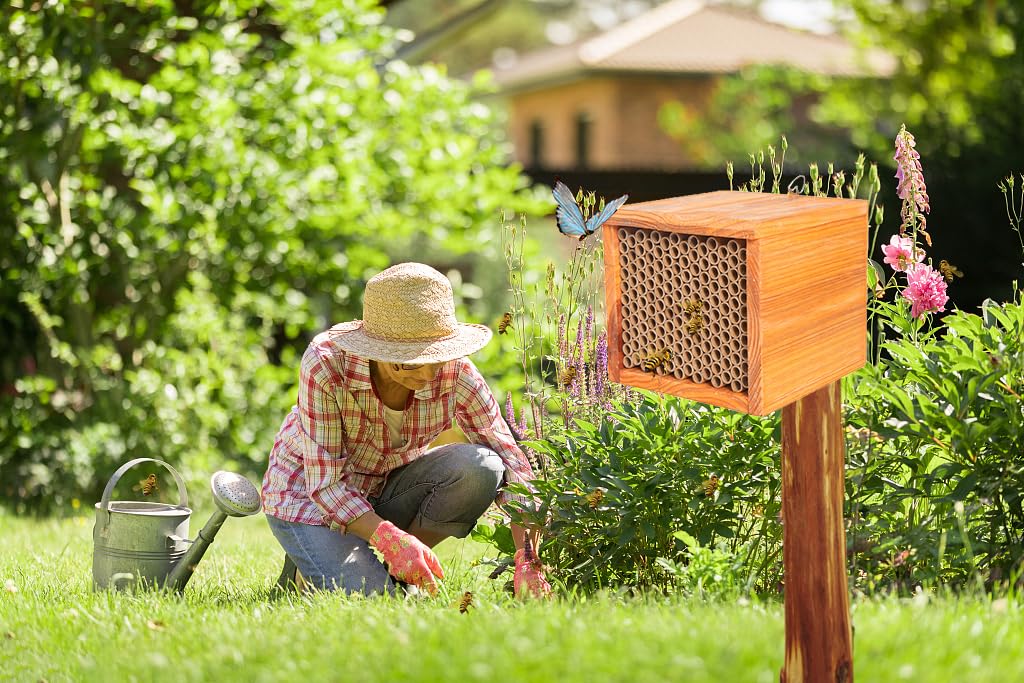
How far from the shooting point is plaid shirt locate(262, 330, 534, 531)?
A: 12.1 ft

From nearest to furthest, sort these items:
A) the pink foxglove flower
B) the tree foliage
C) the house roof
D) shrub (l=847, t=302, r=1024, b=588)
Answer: shrub (l=847, t=302, r=1024, b=588)
the pink foxglove flower
the tree foliage
the house roof

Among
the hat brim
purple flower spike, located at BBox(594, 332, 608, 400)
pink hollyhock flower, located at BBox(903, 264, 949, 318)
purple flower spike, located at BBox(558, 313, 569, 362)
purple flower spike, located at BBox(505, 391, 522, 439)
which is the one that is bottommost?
purple flower spike, located at BBox(505, 391, 522, 439)

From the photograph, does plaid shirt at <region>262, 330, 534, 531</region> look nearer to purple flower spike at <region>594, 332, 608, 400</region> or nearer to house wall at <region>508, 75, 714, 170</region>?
purple flower spike at <region>594, 332, 608, 400</region>

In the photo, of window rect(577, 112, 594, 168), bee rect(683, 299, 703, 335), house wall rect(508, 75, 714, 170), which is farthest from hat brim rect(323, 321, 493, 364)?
window rect(577, 112, 594, 168)

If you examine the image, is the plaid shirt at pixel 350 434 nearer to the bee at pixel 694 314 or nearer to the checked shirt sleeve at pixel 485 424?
the checked shirt sleeve at pixel 485 424

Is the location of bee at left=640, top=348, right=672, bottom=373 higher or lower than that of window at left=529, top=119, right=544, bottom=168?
higher

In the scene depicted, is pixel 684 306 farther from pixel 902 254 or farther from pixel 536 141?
pixel 536 141

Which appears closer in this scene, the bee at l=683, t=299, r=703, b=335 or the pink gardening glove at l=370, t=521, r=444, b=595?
the bee at l=683, t=299, r=703, b=335

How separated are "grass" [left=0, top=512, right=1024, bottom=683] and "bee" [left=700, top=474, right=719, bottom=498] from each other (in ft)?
1.19

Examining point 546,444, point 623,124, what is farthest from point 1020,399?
point 623,124

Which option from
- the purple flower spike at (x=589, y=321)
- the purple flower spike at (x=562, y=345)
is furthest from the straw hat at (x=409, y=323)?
the purple flower spike at (x=589, y=321)

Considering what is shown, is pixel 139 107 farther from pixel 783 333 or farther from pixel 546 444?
pixel 783 333

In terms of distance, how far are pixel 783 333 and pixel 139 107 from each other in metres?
5.01

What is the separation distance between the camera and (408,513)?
159 inches
